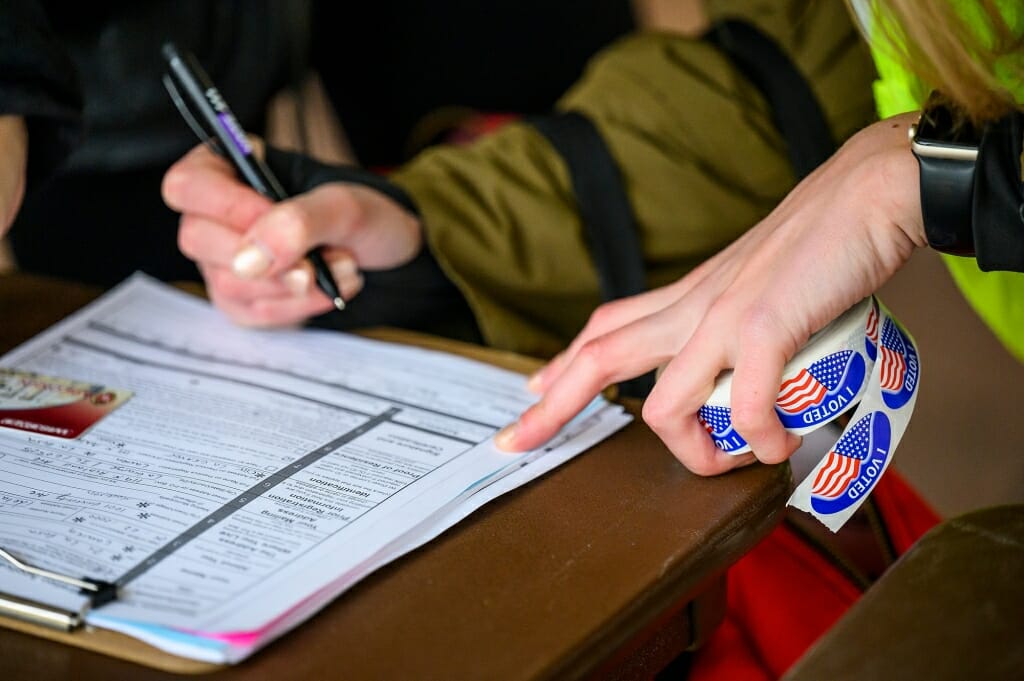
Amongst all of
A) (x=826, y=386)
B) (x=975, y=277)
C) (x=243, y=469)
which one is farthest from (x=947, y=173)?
(x=243, y=469)

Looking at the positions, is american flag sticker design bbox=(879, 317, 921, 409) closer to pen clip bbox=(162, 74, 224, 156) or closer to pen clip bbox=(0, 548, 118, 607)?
pen clip bbox=(0, 548, 118, 607)

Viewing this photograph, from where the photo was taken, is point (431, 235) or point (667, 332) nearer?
point (667, 332)

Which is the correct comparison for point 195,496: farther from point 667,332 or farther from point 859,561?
point 859,561

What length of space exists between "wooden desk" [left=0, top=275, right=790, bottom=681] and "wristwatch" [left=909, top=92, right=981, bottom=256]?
5.9 inches

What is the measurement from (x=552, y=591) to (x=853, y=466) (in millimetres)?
173

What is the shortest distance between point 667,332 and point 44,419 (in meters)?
0.37

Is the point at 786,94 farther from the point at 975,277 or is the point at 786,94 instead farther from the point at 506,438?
the point at 506,438

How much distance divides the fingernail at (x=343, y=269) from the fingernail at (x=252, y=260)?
67 millimetres

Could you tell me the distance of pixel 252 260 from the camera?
78cm

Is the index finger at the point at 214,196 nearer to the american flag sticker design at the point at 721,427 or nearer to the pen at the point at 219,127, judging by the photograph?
the pen at the point at 219,127

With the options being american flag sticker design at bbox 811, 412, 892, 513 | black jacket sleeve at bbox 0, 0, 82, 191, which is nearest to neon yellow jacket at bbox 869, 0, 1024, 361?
american flag sticker design at bbox 811, 412, 892, 513

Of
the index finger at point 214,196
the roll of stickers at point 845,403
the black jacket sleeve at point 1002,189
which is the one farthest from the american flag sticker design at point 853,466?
the index finger at point 214,196

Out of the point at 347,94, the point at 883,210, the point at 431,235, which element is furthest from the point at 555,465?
the point at 347,94

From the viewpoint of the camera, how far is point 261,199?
81 cm
